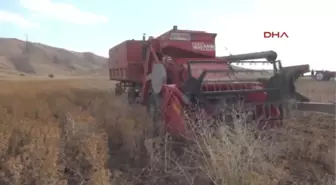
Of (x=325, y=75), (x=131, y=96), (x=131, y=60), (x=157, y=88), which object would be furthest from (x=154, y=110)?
(x=325, y=75)

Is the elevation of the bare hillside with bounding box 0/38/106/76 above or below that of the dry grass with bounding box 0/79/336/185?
above

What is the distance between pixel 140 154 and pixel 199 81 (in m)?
1.72

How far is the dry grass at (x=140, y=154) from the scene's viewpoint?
4.44 metres

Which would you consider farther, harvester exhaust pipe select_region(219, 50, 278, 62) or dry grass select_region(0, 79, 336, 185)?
harvester exhaust pipe select_region(219, 50, 278, 62)

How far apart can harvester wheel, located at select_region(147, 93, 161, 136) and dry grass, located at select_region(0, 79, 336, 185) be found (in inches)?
10.7

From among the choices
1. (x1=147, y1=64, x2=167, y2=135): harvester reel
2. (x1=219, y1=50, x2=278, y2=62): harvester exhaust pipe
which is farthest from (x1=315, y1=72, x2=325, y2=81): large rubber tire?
(x1=147, y1=64, x2=167, y2=135): harvester reel

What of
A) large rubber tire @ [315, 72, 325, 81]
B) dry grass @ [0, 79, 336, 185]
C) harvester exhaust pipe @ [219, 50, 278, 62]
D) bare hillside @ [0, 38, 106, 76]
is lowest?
dry grass @ [0, 79, 336, 185]

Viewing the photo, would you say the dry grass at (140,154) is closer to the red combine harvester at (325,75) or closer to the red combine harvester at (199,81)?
the red combine harvester at (199,81)

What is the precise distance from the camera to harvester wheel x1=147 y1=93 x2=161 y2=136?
7.94 m

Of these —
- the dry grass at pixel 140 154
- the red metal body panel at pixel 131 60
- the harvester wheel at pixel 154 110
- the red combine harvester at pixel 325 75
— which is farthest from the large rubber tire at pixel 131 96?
the red combine harvester at pixel 325 75

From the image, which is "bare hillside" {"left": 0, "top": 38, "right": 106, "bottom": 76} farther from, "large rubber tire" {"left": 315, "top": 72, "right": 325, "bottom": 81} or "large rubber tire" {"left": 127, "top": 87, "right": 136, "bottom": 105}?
"large rubber tire" {"left": 127, "top": 87, "right": 136, "bottom": 105}

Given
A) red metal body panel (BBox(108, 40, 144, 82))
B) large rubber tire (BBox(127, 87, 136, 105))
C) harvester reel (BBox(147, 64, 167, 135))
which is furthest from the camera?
large rubber tire (BBox(127, 87, 136, 105))

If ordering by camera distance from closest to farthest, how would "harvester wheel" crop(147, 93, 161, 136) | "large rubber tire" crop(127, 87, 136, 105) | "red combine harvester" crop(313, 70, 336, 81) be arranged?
"harvester wheel" crop(147, 93, 161, 136) < "large rubber tire" crop(127, 87, 136, 105) < "red combine harvester" crop(313, 70, 336, 81)

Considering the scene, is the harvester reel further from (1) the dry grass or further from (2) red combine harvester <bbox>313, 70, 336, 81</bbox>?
(2) red combine harvester <bbox>313, 70, 336, 81</bbox>
